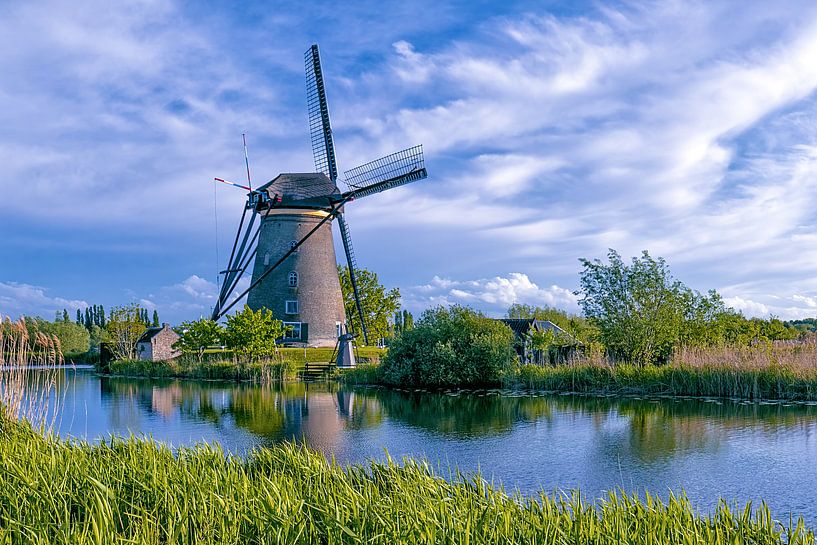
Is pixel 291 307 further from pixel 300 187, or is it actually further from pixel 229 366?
pixel 300 187

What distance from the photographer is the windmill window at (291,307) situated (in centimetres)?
3155

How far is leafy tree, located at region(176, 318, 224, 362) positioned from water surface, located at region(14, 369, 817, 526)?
31.4ft

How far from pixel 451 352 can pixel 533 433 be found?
10058mm

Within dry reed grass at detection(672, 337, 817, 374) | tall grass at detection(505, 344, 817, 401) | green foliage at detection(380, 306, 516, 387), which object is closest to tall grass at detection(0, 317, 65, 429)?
green foliage at detection(380, 306, 516, 387)

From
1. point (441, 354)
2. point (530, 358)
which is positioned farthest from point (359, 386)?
point (530, 358)

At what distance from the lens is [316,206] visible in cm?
3061

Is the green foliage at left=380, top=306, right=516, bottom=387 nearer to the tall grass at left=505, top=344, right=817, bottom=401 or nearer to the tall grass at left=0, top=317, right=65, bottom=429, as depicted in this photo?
the tall grass at left=505, top=344, right=817, bottom=401

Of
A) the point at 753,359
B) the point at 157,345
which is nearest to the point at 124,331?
the point at 157,345

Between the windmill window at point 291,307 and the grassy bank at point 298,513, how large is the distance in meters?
24.9

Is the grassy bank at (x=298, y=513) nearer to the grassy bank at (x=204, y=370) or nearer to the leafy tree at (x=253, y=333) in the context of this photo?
the grassy bank at (x=204, y=370)

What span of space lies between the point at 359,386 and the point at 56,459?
58.9 feet

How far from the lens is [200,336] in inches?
1293

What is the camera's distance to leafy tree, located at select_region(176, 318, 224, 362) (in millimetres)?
32156

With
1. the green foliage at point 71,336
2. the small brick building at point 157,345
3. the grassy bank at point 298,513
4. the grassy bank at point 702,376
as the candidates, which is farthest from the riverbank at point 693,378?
the green foliage at point 71,336
